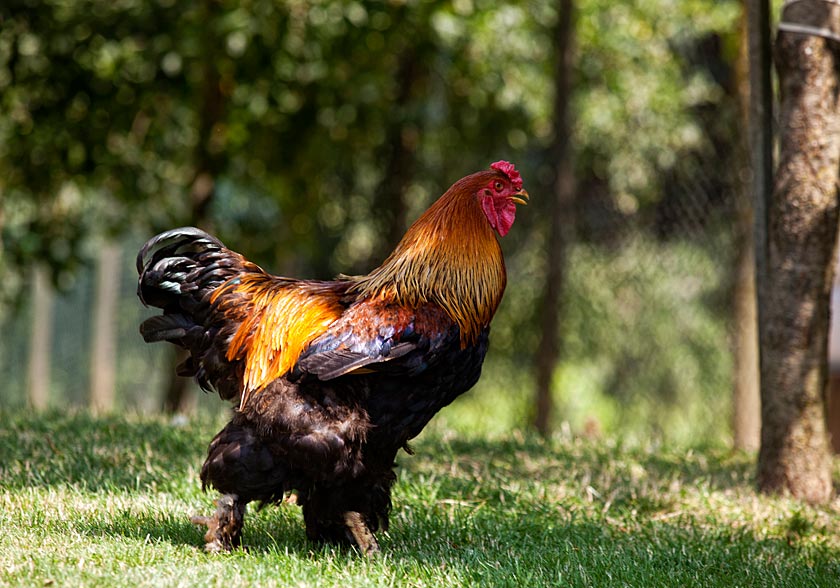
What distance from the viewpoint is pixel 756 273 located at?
511 cm

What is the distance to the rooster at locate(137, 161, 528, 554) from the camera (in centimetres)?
372

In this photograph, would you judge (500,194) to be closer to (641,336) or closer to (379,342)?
(379,342)

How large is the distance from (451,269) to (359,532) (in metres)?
1.04

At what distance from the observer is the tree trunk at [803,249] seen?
16.0ft

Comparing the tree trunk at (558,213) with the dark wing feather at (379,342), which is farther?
the tree trunk at (558,213)

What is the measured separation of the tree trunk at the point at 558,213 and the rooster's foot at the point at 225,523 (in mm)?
3671

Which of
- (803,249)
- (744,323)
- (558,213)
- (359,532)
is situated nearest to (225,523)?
(359,532)

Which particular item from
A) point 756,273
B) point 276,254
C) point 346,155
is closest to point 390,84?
point 346,155

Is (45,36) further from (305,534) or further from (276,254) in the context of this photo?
(305,534)

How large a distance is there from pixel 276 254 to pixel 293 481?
4528 mm

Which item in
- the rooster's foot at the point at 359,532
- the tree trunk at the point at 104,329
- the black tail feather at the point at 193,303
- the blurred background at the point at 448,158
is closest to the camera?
the rooster's foot at the point at 359,532

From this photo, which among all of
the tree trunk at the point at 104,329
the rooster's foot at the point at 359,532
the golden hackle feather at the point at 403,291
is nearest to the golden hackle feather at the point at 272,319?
the golden hackle feather at the point at 403,291

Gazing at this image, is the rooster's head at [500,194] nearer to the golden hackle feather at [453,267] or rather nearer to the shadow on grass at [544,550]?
the golden hackle feather at [453,267]

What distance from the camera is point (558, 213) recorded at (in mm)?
7121
